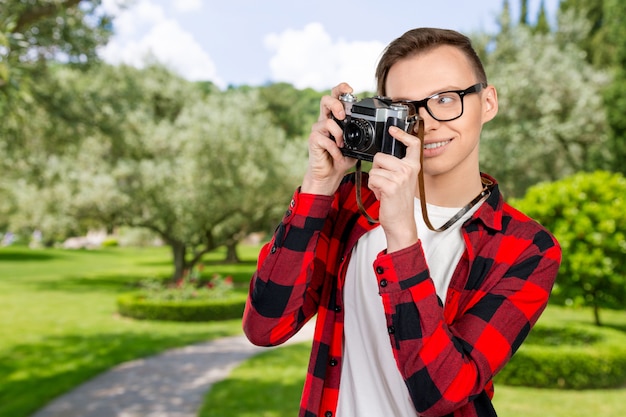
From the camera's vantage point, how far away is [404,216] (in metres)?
1.52

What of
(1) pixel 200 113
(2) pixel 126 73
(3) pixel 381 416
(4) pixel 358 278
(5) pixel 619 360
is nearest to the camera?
(3) pixel 381 416

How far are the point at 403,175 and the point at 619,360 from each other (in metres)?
10.3

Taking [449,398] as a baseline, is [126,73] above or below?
above

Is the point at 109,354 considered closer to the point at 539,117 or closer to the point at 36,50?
the point at 36,50

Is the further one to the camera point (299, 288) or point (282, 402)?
point (282, 402)

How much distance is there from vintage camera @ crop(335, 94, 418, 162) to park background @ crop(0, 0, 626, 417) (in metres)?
4.54

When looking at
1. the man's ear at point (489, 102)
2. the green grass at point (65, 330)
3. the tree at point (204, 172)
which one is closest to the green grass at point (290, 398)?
the green grass at point (65, 330)

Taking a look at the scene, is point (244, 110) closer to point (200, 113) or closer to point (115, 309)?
point (200, 113)

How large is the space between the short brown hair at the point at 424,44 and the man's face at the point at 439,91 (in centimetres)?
2

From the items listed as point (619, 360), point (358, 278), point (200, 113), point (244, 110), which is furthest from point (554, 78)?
point (358, 278)

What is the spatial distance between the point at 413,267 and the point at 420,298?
74mm

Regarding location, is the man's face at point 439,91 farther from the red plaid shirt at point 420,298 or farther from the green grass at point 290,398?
the green grass at point 290,398

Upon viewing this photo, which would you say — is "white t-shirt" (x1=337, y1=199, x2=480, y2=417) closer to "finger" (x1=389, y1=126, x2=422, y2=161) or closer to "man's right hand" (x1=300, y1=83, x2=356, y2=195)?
"man's right hand" (x1=300, y1=83, x2=356, y2=195)

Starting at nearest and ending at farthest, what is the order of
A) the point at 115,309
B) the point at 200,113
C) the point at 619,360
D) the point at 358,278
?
the point at 358,278, the point at 619,360, the point at 115,309, the point at 200,113
